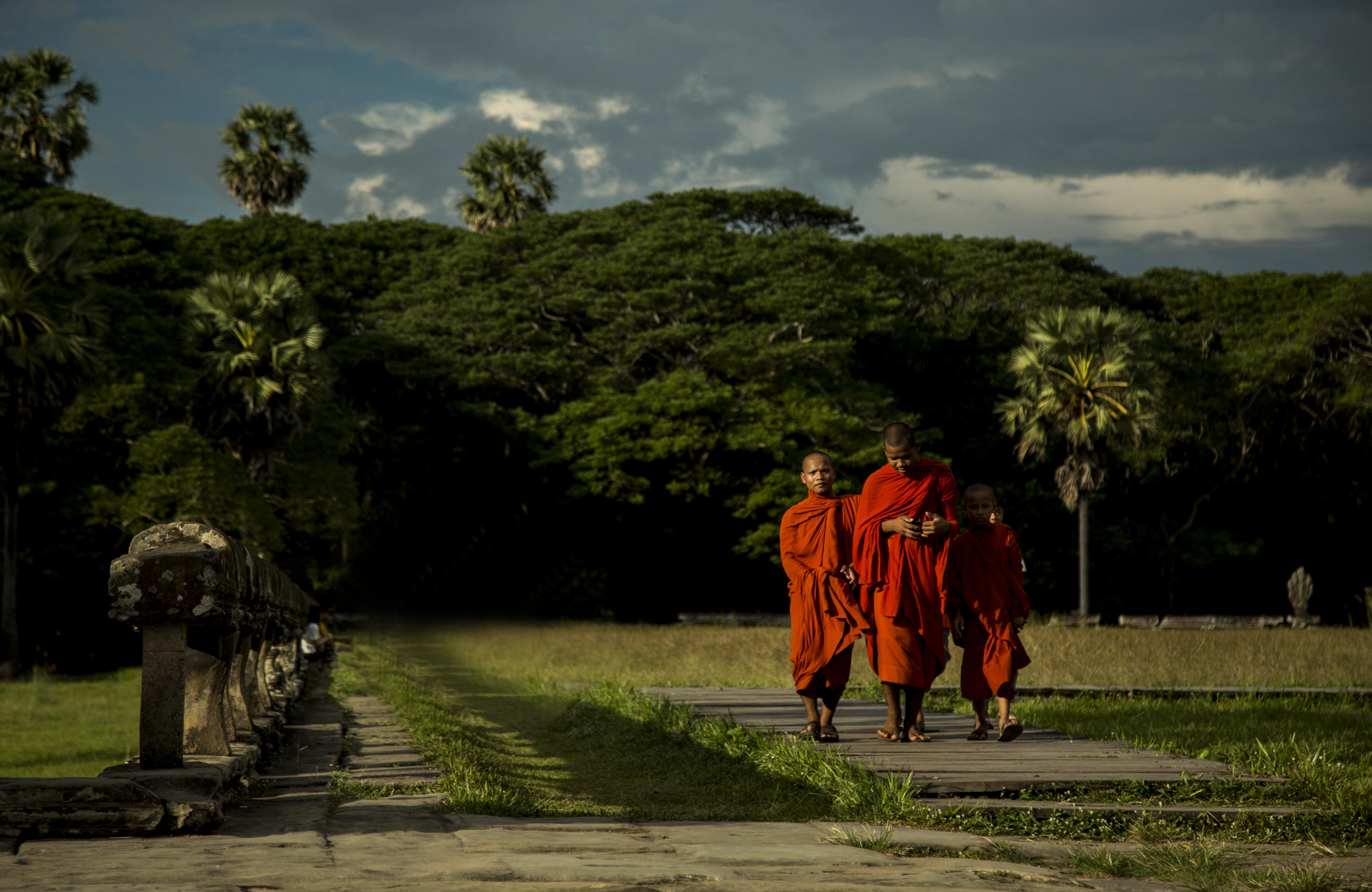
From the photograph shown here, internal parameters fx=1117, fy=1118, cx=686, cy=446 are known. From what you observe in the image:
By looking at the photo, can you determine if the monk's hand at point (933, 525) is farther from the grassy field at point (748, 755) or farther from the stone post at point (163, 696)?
the stone post at point (163, 696)

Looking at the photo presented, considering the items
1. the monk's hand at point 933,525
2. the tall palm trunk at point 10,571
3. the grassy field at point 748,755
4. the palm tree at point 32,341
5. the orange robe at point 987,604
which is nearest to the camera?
the grassy field at point 748,755

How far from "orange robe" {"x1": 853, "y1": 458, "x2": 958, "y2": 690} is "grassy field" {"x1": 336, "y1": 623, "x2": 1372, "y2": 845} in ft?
2.68

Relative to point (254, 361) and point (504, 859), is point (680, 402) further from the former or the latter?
point (504, 859)

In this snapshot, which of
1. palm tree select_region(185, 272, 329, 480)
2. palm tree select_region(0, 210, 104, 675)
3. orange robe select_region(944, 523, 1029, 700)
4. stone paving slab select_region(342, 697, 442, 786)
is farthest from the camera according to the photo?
palm tree select_region(185, 272, 329, 480)

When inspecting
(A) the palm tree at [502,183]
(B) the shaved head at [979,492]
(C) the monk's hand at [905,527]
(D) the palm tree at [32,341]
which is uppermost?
(A) the palm tree at [502,183]

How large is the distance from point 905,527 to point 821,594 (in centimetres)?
70

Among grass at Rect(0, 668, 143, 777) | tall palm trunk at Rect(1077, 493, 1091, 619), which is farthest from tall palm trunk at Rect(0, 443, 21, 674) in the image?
tall palm trunk at Rect(1077, 493, 1091, 619)

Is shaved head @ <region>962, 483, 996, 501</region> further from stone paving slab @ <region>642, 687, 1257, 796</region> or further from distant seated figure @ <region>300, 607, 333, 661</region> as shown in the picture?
distant seated figure @ <region>300, 607, 333, 661</region>

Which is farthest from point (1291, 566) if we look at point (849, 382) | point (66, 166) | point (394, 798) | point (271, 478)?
point (66, 166)

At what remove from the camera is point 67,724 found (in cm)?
1372

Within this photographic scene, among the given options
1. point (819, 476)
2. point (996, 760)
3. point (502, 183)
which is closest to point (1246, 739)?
point (996, 760)

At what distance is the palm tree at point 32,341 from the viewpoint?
65.2 feet

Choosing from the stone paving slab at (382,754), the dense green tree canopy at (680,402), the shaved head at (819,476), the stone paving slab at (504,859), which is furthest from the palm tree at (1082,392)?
the stone paving slab at (504,859)

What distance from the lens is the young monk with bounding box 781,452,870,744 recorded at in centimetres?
645
